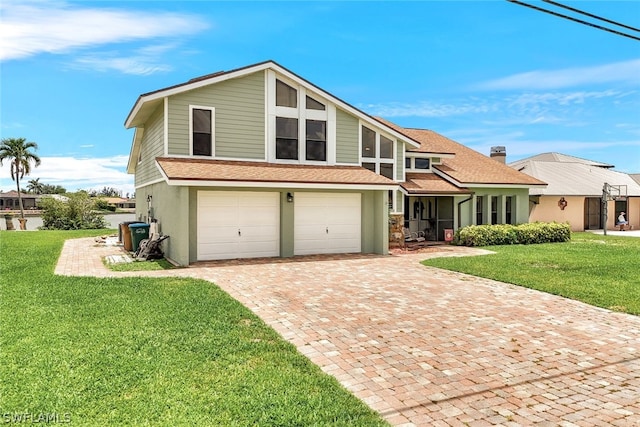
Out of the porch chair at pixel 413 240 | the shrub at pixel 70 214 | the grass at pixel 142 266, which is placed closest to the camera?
the grass at pixel 142 266

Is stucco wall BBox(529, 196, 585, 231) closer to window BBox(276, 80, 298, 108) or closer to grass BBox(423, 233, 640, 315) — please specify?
grass BBox(423, 233, 640, 315)

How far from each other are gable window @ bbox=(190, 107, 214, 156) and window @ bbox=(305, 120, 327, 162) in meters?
3.53

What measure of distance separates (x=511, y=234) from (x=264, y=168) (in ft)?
39.0

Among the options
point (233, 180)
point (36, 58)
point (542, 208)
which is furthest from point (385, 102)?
point (36, 58)

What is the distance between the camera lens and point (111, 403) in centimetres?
377

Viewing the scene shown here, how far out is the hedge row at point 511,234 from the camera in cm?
1825

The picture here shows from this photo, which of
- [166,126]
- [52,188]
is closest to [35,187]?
[52,188]

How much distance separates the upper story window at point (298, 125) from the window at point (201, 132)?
2.32m

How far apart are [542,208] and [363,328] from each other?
23.9 m

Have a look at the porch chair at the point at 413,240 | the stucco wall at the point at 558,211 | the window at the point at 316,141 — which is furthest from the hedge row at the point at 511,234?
the window at the point at 316,141

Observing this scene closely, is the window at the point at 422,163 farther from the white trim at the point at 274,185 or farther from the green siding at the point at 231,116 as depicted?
the green siding at the point at 231,116

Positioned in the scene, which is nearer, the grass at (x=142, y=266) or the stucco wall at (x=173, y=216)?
the grass at (x=142, y=266)

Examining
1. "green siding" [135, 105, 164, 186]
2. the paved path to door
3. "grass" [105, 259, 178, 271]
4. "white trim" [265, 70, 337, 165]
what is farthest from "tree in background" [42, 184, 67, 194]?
the paved path to door

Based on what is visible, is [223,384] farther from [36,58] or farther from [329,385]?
[36,58]
